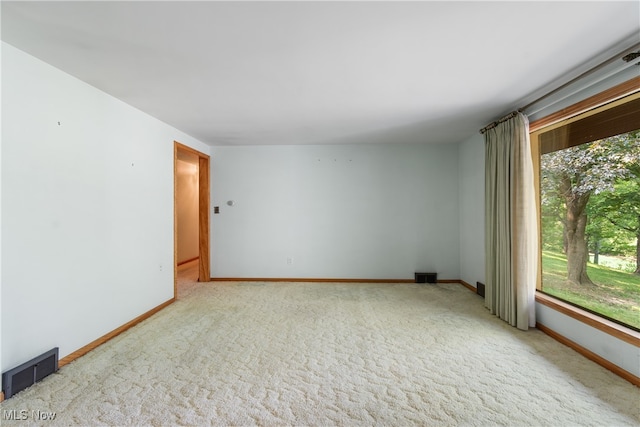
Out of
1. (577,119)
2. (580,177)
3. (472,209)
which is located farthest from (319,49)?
(472,209)

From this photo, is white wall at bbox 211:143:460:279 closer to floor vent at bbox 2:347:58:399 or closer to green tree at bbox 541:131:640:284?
green tree at bbox 541:131:640:284

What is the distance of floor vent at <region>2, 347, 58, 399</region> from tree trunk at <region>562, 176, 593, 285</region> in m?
4.49

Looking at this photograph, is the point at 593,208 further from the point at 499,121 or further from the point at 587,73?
the point at 499,121

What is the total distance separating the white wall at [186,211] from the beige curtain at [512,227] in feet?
19.7

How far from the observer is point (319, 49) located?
1.78m

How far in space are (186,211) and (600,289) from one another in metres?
7.05

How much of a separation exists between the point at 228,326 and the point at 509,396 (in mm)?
2501

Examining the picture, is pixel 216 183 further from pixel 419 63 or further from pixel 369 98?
pixel 419 63

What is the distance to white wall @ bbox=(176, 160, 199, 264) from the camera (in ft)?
20.2

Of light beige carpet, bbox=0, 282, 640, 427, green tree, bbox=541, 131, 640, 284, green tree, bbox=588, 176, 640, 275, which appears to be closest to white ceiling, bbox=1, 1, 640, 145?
green tree, bbox=541, 131, 640, 284

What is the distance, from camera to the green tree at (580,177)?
6.83ft

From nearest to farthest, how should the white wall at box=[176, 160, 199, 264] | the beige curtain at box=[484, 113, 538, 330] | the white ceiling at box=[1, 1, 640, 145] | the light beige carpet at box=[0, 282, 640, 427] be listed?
the white ceiling at box=[1, 1, 640, 145], the light beige carpet at box=[0, 282, 640, 427], the beige curtain at box=[484, 113, 538, 330], the white wall at box=[176, 160, 199, 264]

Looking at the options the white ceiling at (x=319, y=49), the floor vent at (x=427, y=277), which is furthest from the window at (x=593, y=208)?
the floor vent at (x=427, y=277)

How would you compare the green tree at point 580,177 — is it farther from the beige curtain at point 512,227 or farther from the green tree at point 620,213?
the beige curtain at point 512,227
